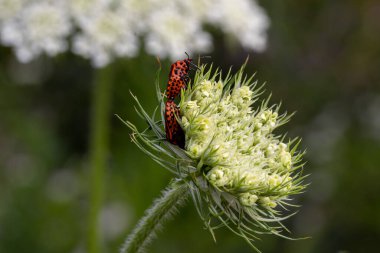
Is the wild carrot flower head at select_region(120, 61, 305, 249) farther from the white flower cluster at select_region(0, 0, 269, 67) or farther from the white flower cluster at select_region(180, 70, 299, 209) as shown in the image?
the white flower cluster at select_region(0, 0, 269, 67)

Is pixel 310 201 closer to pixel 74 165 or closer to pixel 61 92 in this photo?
pixel 74 165

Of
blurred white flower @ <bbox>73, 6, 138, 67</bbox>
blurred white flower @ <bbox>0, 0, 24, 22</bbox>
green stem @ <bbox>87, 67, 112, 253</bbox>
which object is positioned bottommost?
green stem @ <bbox>87, 67, 112, 253</bbox>

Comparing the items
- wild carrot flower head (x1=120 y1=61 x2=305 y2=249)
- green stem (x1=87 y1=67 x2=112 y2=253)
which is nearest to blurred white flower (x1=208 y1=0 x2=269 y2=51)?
green stem (x1=87 y1=67 x2=112 y2=253)

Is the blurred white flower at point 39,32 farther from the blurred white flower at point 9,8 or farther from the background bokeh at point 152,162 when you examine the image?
the background bokeh at point 152,162

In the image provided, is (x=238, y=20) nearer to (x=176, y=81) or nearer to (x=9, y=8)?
(x=9, y=8)

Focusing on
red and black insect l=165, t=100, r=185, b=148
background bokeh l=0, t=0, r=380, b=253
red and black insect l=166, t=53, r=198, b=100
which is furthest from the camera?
background bokeh l=0, t=0, r=380, b=253

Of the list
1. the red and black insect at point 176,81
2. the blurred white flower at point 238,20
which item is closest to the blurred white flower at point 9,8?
the blurred white flower at point 238,20

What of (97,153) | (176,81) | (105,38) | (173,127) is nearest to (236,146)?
(173,127)

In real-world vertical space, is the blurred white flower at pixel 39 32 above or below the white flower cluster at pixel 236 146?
below
